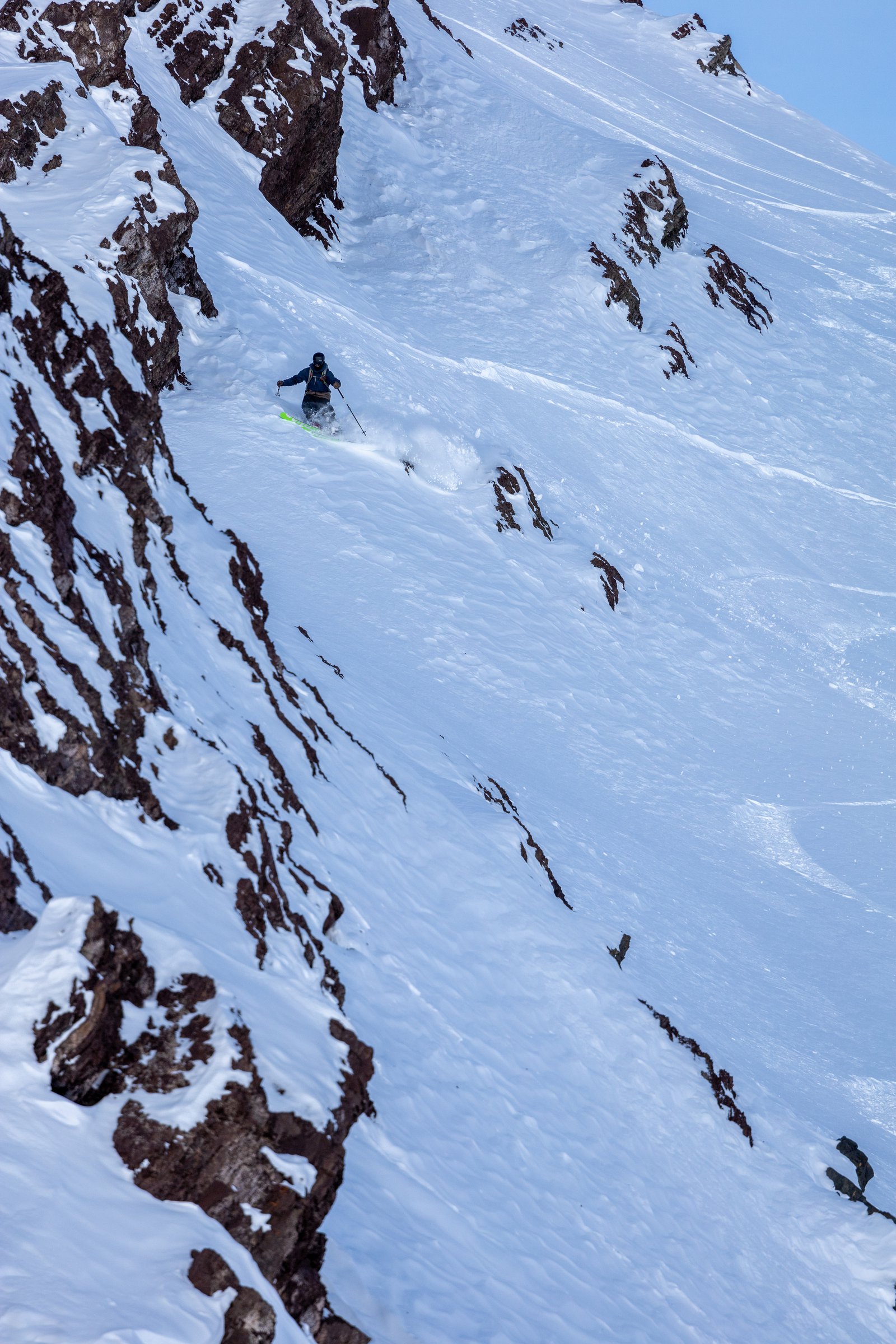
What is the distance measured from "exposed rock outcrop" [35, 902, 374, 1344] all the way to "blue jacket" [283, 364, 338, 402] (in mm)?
15084

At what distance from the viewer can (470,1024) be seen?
9.16 m

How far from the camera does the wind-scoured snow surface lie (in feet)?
19.9

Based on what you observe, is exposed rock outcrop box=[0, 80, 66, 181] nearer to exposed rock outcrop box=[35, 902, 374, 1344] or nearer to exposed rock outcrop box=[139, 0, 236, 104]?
exposed rock outcrop box=[35, 902, 374, 1344]

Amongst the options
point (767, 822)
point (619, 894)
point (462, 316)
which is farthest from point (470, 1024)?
point (462, 316)

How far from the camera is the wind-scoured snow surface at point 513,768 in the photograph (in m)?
6.06

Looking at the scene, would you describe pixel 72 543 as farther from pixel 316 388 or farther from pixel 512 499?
pixel 512 499

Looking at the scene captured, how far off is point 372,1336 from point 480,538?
1571cm

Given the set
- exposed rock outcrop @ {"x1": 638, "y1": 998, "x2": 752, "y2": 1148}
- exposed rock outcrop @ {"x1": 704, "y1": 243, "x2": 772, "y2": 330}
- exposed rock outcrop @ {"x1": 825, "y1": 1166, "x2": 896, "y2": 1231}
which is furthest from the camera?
exposed rock outcrop @ {"x1": 704, "y1": 243, "x2": 772, "y2": 330}

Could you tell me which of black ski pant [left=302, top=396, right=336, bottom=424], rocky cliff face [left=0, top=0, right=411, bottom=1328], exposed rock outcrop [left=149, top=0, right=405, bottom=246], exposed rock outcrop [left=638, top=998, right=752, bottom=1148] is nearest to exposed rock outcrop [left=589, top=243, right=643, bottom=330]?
exposed rock outcrop [left=149, top=0, right=405, bottom=246]

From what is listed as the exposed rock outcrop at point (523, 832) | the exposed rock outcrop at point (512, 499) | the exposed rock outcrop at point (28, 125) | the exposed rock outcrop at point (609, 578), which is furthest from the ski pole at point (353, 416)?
the exposed rock outcrop at point (523, 832)

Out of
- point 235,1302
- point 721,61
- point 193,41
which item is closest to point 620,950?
point 235,1302

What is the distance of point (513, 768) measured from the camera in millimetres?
14789

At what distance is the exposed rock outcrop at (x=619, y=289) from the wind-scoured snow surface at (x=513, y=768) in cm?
33

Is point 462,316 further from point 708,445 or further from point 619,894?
point 619,894
